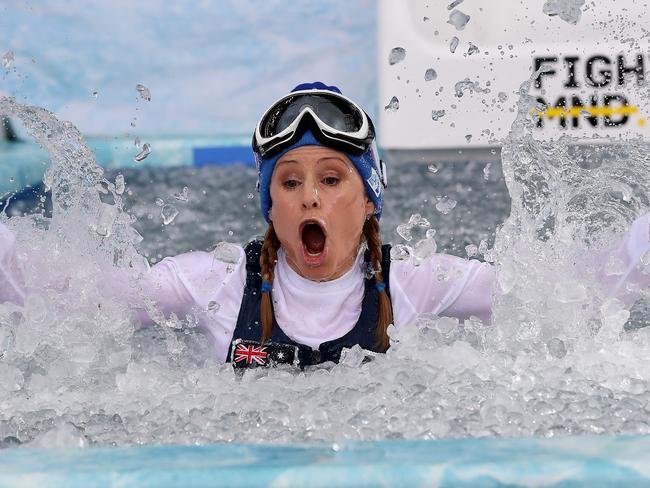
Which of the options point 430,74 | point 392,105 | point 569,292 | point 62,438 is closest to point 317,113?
point 569,292

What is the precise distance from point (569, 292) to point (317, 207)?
23.4 inches

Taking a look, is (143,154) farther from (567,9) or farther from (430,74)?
(567,9)

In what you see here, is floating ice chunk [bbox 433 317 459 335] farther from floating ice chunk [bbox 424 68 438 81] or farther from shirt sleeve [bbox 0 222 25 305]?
floating ice chunk [bbox 424 68 438 81]

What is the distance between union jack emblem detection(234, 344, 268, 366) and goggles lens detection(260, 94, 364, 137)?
1.53 ft

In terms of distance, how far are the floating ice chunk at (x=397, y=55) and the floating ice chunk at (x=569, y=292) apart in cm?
317

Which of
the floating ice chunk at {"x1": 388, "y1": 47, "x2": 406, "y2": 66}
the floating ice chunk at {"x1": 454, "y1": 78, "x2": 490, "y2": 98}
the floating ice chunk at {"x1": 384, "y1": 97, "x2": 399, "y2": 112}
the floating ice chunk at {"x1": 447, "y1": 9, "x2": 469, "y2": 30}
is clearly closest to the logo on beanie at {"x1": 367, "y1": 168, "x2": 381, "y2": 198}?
the floating ice chunk at {"x1": 384, "y1": 97, "x2": 399, "y2": 112}

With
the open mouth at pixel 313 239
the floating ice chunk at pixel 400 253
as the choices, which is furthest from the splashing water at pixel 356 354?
the open mouth at pixel 313 239

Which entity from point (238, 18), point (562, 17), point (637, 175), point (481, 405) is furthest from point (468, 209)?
point (238, 18)

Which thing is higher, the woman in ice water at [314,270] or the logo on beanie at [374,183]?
the logo on beanie at [374,183]

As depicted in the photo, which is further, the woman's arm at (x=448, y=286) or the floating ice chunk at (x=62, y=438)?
the woman's arm at (x=448, y=286)

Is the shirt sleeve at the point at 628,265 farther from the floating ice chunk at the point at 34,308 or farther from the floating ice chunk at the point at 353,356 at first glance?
the floating ice chunk at the point at 34,308

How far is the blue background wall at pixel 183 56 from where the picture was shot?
25.8 feet

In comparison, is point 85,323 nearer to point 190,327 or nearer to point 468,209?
point 190,327

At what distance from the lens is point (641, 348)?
184 centimetres
